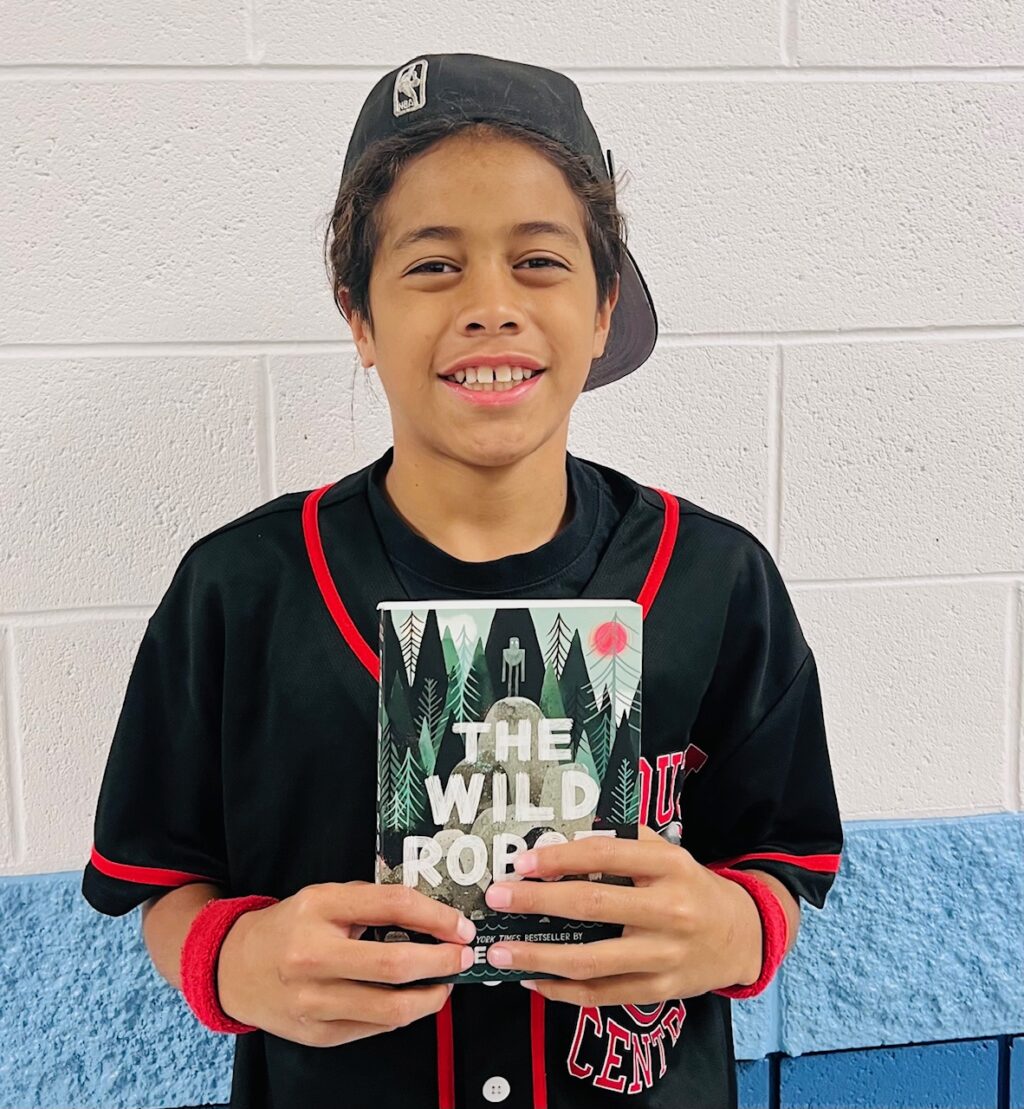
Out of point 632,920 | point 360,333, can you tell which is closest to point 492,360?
point 360,333

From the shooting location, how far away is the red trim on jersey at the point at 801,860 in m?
0.84

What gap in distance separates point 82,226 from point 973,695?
1.11 m

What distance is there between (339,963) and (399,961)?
43 millimetres

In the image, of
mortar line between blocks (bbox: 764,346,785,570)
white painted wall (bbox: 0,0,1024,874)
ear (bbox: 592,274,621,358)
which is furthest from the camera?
mortar line between blocks (bbox: 764,346,785,570)

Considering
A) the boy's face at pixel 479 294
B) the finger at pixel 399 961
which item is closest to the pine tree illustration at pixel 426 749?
the finger at pixel 399 961

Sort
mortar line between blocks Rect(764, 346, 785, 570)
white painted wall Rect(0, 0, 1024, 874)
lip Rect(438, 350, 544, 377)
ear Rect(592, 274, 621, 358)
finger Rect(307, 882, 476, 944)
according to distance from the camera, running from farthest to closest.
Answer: mortar line between blocks Rect(764, 346, 785, 570)
white painted wall Rect(0, 0, 1024, 874)
ear Rect(592, 274, 621, 358)
lip Rect(438, 350, 544, 377)
finger Rect(307, 882, 476, 944)

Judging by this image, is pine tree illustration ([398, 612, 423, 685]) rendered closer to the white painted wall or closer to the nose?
the nose

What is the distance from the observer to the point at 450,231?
74 cm

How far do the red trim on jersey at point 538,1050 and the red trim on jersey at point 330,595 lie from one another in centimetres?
27

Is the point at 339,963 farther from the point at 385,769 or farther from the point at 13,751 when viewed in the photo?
the point at 13,751

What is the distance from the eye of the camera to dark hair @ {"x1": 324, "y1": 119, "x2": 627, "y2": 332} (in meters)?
0.76

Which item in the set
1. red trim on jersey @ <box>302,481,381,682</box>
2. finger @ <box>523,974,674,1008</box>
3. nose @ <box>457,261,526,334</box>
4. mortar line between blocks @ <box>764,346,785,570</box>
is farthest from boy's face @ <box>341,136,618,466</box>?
mortar line between blocks @ <box>764,346,785,570</box>

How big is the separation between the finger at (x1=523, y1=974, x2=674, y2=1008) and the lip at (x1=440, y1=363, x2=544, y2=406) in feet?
1.24

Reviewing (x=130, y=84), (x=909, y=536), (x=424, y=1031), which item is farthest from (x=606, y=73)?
(x=424, y=1031)
